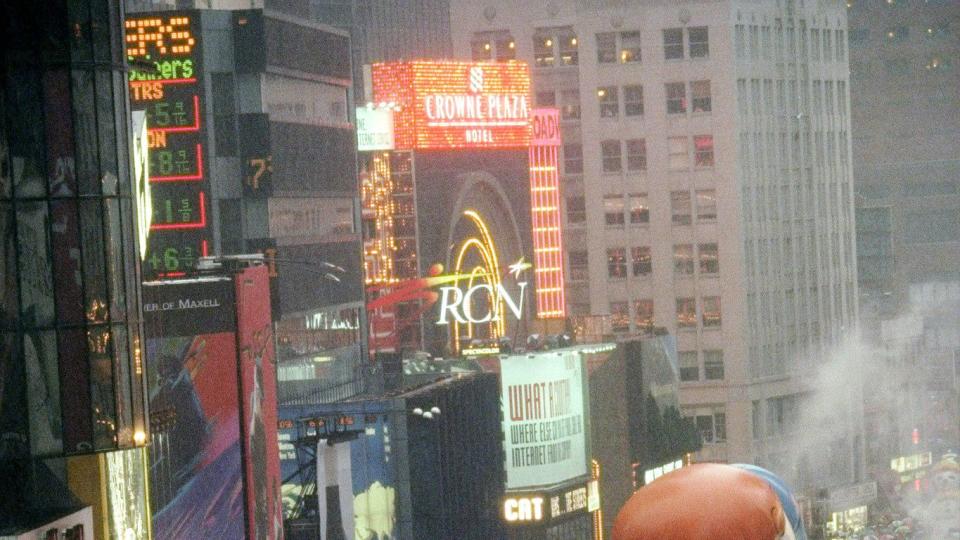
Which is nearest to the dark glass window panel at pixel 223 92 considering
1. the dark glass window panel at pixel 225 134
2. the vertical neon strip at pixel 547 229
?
the dark glass window panel at pixel 225 134

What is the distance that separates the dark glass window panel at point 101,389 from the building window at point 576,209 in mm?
91329

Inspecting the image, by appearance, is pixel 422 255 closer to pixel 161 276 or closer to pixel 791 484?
pixel 161 276

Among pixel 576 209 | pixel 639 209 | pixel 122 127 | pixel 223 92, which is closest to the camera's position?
pixel 122 127

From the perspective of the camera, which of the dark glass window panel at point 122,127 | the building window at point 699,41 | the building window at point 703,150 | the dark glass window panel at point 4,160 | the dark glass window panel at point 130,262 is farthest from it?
the building window at point 703,150

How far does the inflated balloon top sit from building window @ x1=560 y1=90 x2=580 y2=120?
332ft

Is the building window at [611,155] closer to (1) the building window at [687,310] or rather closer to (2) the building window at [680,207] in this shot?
(2) the building window at [680,207]

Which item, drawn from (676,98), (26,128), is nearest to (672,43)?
(676,98)

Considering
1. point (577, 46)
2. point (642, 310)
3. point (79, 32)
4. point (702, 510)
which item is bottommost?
point (642, 310)

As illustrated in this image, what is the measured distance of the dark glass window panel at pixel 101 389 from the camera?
99.0 feet

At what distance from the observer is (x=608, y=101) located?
120000mm

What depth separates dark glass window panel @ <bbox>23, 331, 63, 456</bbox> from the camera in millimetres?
29859

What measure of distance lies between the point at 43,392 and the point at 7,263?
1683 millimetres

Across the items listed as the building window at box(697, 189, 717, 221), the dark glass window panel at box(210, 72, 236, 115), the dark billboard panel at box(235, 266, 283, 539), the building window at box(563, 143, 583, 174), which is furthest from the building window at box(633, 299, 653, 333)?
the dark billboard panel at box(235, 266, 283, 539)

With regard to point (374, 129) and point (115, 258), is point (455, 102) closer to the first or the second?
point (374, 129)
